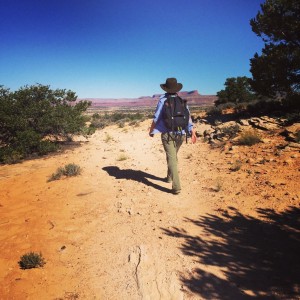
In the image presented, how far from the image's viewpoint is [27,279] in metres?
2.95

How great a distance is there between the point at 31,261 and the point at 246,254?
2.75m

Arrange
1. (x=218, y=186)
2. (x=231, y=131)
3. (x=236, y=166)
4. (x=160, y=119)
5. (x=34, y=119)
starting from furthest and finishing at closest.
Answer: (x=34, y=119) → (x=231, y=131) → (x=236, y=166) → (x=218, y=186) → (x=160, y=119)

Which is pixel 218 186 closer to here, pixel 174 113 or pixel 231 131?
pixel 174 113

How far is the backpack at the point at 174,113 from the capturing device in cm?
461

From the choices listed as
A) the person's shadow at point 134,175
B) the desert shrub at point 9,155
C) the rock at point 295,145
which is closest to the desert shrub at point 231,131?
the rock at point 295,145

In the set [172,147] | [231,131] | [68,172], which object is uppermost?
[172,147]

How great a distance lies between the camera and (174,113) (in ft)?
15.2

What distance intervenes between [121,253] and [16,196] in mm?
3790

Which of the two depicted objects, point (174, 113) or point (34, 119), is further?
point (34, 119)

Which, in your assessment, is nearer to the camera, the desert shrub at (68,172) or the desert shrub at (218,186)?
the desert shrub at (218,186)

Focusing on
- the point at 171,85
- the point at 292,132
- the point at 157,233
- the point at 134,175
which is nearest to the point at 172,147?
the point at 171,85

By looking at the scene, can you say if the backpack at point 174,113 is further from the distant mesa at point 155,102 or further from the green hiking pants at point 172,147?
the distant mesa at point 155,102

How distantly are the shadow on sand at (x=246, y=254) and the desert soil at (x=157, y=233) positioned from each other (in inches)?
0.5

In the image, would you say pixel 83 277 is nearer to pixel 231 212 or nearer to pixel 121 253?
pixel 121 253
